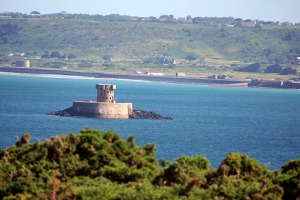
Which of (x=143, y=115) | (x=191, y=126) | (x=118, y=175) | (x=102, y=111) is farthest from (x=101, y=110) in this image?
Result: (x=118, y=175)

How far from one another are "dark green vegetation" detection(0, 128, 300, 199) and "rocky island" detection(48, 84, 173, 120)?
5827 centimetres

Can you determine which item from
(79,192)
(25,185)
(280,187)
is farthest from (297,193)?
(25,185)

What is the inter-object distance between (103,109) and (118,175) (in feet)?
205

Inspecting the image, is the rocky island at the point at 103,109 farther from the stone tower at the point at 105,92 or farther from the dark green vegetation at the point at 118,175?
the dark green vegetation at the point at 118,175

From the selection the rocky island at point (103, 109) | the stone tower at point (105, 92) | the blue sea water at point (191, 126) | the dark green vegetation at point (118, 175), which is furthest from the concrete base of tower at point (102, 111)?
the dark green vegetation at point (118, 175)

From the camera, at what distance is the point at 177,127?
89.3m

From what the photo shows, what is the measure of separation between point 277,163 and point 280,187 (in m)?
31.8

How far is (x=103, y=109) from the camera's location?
Answer: 3669 inches

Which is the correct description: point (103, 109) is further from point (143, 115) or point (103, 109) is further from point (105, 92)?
point (143, 115)

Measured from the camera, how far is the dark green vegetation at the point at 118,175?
92.3ft

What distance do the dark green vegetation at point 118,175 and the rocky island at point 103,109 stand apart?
58.3m

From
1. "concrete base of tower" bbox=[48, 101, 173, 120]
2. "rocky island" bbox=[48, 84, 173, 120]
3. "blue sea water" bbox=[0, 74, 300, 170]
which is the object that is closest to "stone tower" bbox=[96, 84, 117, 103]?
"rocky island" bbox=[48, 84, 173, 120]

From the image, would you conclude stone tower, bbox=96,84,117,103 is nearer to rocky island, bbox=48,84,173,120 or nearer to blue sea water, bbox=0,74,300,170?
rocky island, bbox=48,84,173,120

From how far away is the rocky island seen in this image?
306 feet
